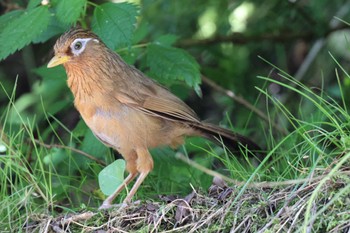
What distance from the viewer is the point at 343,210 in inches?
149

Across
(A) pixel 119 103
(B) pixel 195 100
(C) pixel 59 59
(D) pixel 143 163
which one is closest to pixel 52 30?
(C) pixel 59 59

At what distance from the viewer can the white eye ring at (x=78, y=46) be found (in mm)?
5232

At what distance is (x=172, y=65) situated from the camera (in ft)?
18.0

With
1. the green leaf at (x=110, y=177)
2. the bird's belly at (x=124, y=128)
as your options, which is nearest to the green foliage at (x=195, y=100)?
the green leaf at (x=110, y=177)

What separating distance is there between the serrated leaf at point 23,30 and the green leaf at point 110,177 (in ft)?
3.10

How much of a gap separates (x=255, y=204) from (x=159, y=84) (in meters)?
1.81

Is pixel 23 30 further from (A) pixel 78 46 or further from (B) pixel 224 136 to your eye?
(B) pixel 224 136

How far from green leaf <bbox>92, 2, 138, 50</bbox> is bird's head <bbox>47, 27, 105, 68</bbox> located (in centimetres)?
16

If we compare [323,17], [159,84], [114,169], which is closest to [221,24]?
[323,17]

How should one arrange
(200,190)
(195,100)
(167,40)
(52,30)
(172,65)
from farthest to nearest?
(195,100), (167,40), (52,30), (172,65), (200,190)

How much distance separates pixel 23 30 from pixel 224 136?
1601mm

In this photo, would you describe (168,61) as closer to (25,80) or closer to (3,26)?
(3,26)

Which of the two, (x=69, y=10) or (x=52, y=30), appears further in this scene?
(x=52, y=30)

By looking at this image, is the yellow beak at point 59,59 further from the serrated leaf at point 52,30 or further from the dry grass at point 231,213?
the dry grass at point 231,213
